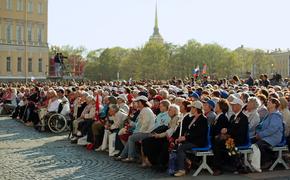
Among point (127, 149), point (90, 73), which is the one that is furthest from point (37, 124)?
point (90, 73)

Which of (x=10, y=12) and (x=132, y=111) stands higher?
(x=10, y=12)

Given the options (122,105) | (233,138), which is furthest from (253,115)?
(122,105)

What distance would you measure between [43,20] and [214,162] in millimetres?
75166

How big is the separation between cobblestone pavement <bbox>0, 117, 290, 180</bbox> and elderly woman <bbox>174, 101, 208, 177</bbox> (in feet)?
1.25

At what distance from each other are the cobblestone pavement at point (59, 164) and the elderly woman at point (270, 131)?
58 centimetres

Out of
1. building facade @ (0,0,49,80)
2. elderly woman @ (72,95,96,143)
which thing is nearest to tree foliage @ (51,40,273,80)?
building facade @ (0,0,49,80)

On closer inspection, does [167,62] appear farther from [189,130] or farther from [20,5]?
[189,130]

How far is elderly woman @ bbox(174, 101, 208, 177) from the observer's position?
33.8ft

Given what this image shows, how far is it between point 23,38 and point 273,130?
73.4 metres

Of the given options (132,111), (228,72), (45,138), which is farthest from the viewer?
(228,72)

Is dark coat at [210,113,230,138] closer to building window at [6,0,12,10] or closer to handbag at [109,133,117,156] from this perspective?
handbag at [109,133,117,156]

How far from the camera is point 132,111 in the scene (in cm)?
1412

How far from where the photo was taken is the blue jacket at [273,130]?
35.5 feet

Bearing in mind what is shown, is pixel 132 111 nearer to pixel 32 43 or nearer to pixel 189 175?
pixel 189 175
